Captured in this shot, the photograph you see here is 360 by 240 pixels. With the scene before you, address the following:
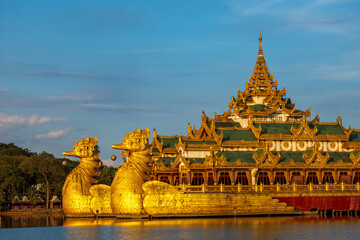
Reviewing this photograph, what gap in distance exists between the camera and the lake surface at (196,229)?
1714 inches

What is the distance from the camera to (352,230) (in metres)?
45.7

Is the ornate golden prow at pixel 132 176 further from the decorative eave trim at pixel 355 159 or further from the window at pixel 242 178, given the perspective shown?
the decorative eave trim at pixel 355 159

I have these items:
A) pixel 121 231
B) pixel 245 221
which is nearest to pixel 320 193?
pixel 245 221

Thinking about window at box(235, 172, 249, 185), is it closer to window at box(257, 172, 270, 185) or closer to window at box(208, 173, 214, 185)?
window at box(257, 172, 270, 185)

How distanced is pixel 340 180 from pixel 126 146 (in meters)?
16.4

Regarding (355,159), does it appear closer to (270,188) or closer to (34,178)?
(270,188)

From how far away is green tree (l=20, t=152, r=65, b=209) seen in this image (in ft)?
250

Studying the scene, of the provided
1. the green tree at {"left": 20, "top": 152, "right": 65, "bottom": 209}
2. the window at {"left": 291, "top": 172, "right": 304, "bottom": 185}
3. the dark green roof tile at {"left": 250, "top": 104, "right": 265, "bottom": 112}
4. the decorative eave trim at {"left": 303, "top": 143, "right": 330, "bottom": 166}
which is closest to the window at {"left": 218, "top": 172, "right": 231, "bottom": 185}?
the window at {"left": 291, "top": 172, "right": 304, "bottom": 185}

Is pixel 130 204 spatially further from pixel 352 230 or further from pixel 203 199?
pixel 352 230

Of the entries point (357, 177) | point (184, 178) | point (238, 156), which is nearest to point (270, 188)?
point (238, 156)

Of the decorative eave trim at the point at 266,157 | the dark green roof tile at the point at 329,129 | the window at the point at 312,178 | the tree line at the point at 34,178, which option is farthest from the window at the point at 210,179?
the tree line at the point at 34,178

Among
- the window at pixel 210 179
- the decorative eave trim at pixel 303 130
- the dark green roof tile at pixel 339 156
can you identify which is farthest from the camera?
the decorative eave trim at pixel 303 130

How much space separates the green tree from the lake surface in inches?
834

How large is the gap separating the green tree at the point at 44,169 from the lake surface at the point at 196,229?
21.2m
